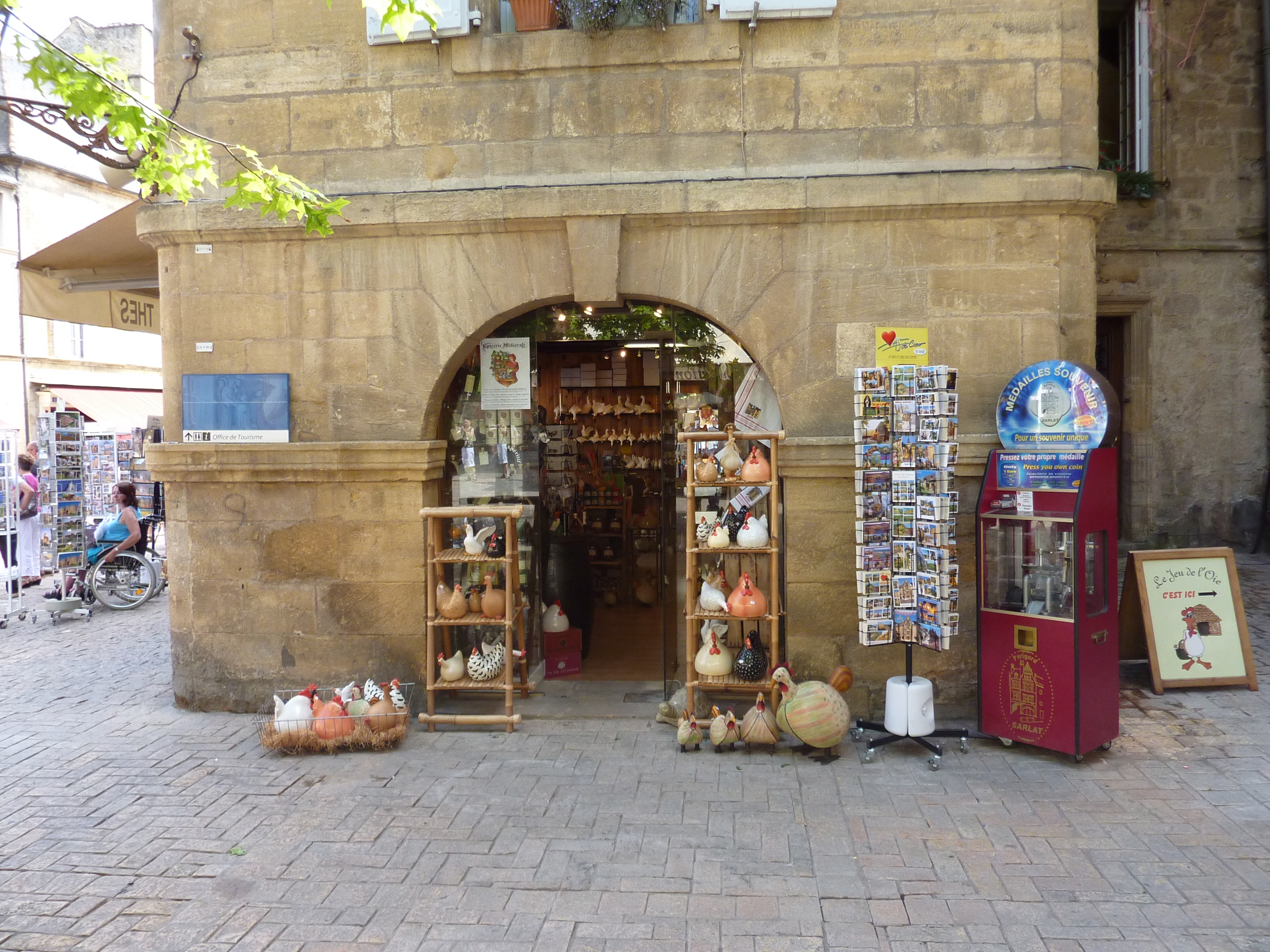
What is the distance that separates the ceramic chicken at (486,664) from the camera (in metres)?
5.79

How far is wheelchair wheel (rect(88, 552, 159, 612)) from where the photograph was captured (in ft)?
32.9

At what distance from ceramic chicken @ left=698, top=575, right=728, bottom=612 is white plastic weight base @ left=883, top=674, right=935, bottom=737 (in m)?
1.06

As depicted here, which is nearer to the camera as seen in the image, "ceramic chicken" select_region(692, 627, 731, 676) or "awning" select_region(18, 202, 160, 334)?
"ceramic chicken" select_region(692, 627, 731, 676)

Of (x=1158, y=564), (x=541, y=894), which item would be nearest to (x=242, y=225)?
(x=541, y=894)

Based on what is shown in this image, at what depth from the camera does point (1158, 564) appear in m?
6.39

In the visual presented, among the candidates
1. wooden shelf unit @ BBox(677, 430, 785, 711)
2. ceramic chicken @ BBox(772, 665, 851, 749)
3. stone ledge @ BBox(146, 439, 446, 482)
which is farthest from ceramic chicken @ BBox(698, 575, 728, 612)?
stone ledge @ BBox(146, 439, 446, 482)

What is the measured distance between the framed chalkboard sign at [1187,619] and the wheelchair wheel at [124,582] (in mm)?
9662

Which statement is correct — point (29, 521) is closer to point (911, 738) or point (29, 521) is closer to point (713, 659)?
point (713, 659)

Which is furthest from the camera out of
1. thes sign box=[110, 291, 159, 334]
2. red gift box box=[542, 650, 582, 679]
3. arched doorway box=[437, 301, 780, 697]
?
thes sign box=[110, 291, 159, 334]

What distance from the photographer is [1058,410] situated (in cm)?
495

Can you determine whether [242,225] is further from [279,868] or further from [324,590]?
[279,868]

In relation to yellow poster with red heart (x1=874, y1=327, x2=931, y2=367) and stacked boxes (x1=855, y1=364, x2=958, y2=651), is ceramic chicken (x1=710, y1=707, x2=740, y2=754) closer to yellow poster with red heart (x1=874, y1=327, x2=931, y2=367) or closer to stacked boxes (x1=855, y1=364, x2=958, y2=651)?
stacked boxes (x1=855, y1=364, x2=958, y2=651)

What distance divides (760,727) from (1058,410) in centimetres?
239

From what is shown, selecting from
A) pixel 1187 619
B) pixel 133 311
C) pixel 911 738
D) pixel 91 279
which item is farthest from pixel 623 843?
pixel 133 311
